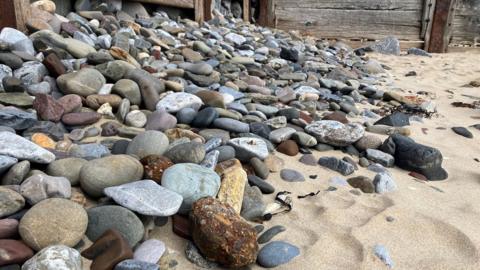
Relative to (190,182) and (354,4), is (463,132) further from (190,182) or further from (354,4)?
(354,4)

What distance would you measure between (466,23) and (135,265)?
7656 mm

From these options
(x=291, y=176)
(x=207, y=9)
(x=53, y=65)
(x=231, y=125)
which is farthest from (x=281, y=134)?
(x=207, y=9)

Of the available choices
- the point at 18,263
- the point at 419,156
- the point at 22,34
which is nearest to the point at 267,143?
the point at 419,156

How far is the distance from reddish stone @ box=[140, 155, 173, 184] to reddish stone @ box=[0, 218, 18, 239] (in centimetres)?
58

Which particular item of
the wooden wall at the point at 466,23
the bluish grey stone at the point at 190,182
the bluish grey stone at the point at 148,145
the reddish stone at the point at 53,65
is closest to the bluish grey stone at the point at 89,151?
the bluish grey stone at the point at 148,145

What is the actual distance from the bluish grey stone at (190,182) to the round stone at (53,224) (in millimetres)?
387

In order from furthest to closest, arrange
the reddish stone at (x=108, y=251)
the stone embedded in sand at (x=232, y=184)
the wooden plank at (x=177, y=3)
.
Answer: the wooden plank at (x=177, y=3)
the stone embedded in sand at (x=232, y=184)
the reddish stone at (x=108, y=251)

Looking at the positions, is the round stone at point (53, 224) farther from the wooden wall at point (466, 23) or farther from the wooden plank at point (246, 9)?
the wooden wall at point (466, 23)

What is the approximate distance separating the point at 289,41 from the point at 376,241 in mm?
4950

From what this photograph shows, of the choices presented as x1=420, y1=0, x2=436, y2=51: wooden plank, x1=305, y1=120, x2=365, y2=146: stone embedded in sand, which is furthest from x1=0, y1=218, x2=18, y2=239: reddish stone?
x1=420, y1=0, x2=436, y2=51: wooden plank

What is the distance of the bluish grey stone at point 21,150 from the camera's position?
1.79 meters

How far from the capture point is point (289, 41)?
20.9 feet

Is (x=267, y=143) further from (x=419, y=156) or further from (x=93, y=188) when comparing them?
(x=93, y=188)

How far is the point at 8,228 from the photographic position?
1474 millimetres
